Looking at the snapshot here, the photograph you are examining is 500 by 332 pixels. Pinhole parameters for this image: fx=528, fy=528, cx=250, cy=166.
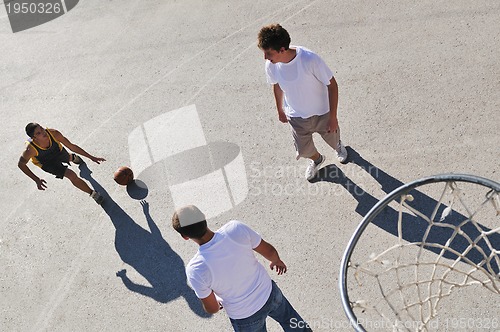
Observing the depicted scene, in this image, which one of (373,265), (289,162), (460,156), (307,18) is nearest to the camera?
(373,265)

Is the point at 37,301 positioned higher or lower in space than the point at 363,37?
lower

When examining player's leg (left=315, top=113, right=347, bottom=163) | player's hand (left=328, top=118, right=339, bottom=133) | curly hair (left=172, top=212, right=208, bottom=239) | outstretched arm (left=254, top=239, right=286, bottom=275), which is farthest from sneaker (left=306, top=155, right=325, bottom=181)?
curly hair (left=172, top=212, right=208, bottom=239)

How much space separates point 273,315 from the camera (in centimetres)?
456

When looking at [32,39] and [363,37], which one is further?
[32,39]

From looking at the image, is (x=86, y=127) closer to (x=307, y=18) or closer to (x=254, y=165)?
(x=254, y=165)

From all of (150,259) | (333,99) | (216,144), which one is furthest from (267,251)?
(216,144)

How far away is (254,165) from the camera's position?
21.7 feet

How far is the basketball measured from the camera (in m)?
6.61

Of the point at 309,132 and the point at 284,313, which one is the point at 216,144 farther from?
the point at 284,313

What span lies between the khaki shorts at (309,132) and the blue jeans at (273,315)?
1773 millimetres

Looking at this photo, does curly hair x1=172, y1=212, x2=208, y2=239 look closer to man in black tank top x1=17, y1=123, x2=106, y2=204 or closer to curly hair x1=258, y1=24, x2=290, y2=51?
curly hair x1=258, y1=24, x2=290, y2=51

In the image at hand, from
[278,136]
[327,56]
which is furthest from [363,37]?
[278,136]

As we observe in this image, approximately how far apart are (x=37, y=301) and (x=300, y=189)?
3.31 meters

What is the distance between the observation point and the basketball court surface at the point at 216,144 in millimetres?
5836
